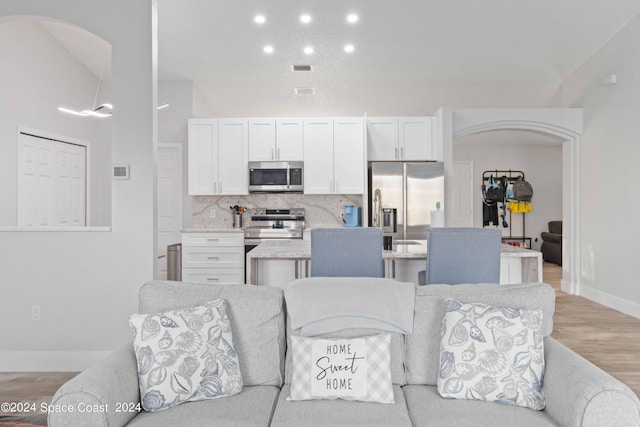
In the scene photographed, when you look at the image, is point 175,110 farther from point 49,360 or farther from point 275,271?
point 49,360

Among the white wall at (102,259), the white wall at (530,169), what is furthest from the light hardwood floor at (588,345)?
the white wall at (530,169)

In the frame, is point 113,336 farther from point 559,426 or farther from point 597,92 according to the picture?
point 597,92

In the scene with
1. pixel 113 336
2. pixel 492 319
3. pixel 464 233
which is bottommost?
pixel 113 336

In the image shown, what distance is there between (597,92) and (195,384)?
583 cm

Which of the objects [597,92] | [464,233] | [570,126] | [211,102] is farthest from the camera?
[211,102]

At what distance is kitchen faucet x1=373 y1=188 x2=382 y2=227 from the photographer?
18.6ft

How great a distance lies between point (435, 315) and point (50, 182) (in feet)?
17.9

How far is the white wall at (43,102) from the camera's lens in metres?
4.98

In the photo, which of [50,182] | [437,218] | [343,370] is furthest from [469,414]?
[50,182]

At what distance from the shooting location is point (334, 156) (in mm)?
6012

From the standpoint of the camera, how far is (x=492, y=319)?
6.48ft

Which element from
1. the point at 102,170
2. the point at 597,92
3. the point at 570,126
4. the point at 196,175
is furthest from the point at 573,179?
the point at 102,170

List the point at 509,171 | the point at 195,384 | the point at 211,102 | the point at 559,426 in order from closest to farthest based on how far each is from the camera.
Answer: the point at 559,426
the point at 195,384
the point at 211,102
the point at 509,171

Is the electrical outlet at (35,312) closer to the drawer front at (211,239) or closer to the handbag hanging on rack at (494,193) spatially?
the drawer front at (211,239)
